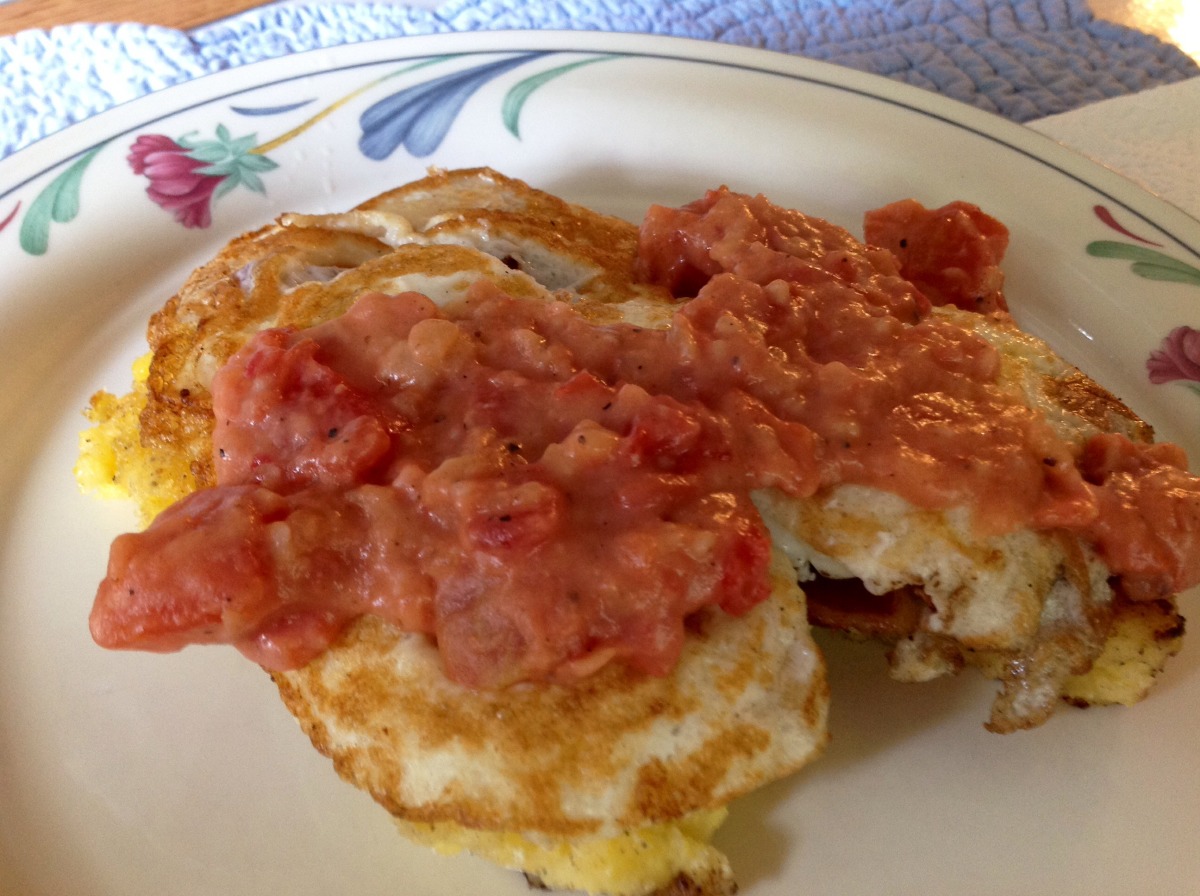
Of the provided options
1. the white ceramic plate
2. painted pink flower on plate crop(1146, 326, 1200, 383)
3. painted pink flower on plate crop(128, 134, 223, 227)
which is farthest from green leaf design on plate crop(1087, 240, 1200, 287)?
painted pink flower on plate crop(128, 134, 223, 227)

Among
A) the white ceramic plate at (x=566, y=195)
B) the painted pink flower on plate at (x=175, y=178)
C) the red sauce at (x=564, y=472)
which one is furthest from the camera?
the painted pink flower on plate at (x=175, y=178)

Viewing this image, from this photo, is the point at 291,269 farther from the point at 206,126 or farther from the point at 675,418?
the point at 675,418

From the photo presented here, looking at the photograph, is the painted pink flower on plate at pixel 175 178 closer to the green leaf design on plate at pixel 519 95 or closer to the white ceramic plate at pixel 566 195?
the white ceramic plate at pixel 566 195

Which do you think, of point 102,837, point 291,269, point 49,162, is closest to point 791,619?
point 102,837

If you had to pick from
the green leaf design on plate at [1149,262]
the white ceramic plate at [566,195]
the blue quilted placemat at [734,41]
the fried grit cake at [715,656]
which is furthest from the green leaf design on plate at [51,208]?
the green leaf design on plate at [1149,262]

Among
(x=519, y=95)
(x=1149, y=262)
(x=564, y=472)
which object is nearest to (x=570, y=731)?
(x=564, y=472)

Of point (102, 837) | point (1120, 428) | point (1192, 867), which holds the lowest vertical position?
point (102, 837)

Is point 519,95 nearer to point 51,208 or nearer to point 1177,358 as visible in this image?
point 51,208
